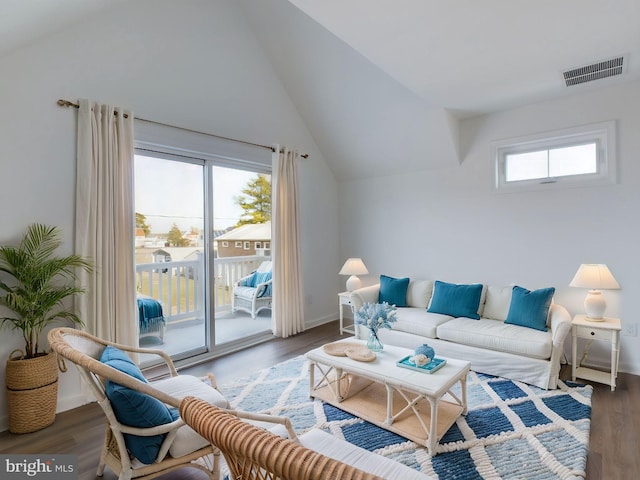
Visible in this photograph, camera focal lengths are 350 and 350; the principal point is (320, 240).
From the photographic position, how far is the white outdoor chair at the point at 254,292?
4.87 metres

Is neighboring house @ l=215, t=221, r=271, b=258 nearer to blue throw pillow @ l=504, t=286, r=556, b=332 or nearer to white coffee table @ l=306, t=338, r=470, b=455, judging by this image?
white coffee table @ l=306, t=338, r=470, b=455

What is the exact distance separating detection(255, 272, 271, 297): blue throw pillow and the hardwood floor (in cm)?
164

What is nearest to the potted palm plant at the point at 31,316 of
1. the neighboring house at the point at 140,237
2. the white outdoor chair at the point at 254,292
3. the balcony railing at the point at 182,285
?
the neighboring house at the point at 140,237

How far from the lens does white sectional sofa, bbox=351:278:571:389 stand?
293 cm

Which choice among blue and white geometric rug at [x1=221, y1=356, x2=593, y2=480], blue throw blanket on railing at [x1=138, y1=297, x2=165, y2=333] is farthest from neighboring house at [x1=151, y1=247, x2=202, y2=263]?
blue and white geometric rug at [x1=221, y1=356, x2=593, y2=480]

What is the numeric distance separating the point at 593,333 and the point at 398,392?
6.19ft

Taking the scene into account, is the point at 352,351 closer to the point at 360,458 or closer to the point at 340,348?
the point at 340,348

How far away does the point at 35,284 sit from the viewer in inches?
97.1

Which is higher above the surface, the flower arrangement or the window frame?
the window frame

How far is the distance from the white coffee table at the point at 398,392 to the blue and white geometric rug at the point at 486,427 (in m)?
0.06

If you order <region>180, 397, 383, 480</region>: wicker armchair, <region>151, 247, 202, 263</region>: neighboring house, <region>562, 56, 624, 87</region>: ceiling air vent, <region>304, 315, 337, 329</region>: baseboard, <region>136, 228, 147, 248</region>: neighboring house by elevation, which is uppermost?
<region>562, 56, 624, 87</region>: ceiling air vent

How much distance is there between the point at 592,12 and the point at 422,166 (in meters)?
2.46

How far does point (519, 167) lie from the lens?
395cm

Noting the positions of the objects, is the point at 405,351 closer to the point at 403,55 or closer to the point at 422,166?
the point at 403,55
